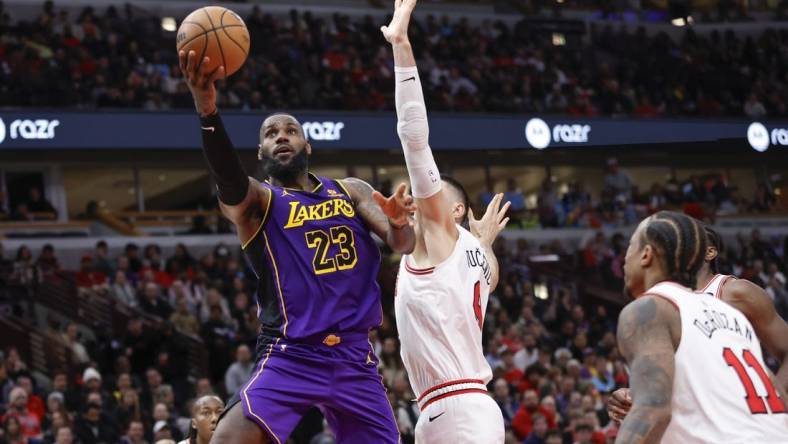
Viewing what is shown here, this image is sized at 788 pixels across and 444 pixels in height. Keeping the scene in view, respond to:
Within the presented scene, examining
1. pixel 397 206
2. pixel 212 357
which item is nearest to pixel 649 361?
pixel 397 206

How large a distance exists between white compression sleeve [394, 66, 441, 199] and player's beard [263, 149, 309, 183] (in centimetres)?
54

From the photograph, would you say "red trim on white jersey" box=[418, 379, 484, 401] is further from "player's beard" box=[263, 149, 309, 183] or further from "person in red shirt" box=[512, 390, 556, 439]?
"person in red shirt" box=[512, 390, 556, 439]

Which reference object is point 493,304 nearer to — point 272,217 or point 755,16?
point 272,217

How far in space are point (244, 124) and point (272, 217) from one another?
1534cm

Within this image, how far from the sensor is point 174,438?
13.5 metres

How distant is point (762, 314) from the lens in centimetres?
621

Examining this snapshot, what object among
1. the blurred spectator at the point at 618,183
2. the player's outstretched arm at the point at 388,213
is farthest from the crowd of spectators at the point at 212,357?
the player's outstretched arm at the point at 388,213

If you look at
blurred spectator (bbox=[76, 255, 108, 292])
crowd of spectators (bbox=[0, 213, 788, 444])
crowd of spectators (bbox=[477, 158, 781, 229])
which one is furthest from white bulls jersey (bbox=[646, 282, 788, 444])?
crowd of spectators (bbox=[477, 158, 781, 229])


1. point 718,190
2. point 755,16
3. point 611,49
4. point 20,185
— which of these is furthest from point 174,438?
point 755,16

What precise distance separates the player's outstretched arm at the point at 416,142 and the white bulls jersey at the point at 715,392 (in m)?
2.08

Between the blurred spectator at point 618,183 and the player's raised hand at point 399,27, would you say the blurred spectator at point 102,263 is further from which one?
the player's raised hand at point 399,27

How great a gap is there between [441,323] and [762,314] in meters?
1.66

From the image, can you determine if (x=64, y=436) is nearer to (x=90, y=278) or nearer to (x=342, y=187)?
(x=90, y=278)

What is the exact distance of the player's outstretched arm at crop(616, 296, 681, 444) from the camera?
4.05m
